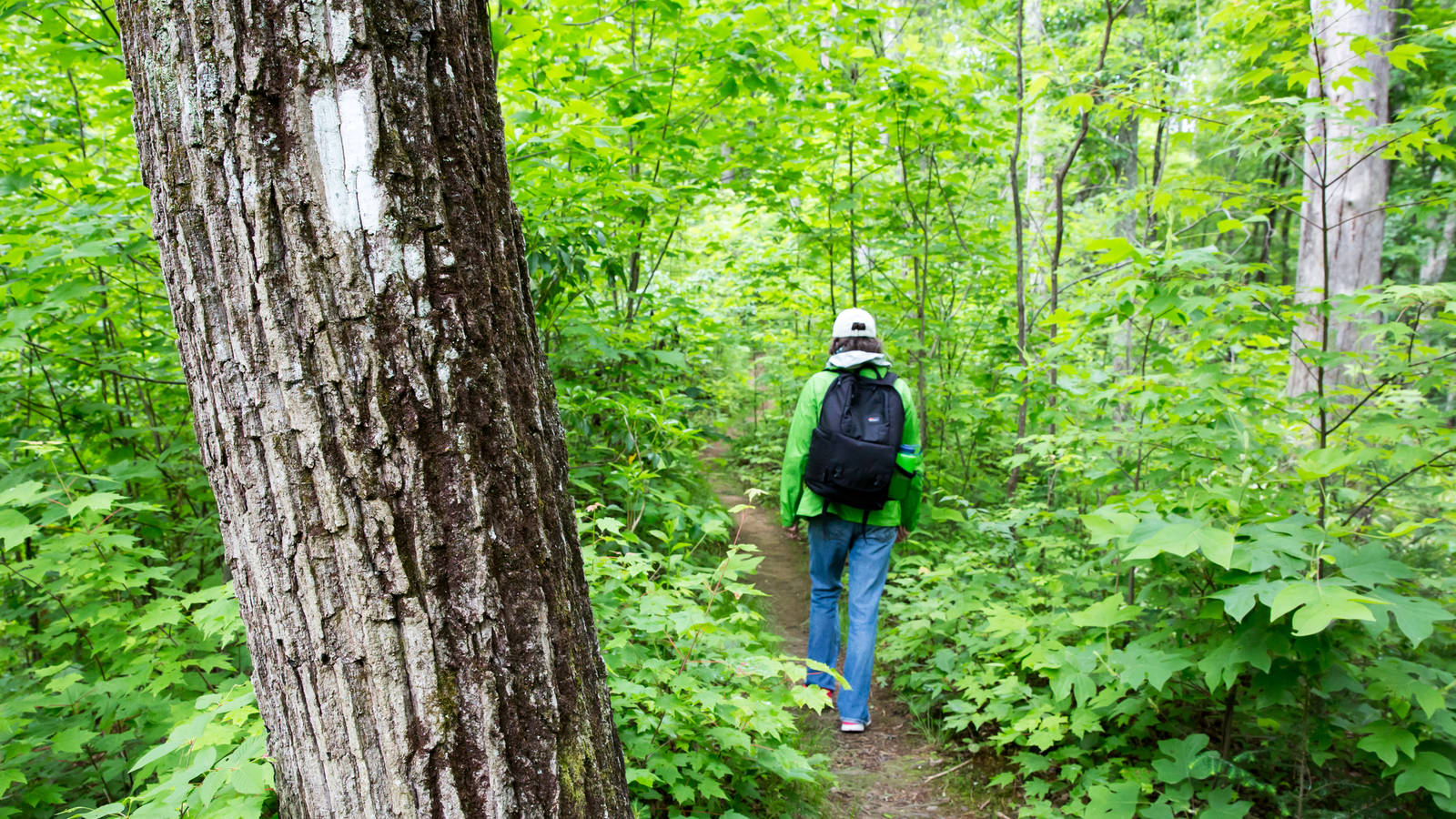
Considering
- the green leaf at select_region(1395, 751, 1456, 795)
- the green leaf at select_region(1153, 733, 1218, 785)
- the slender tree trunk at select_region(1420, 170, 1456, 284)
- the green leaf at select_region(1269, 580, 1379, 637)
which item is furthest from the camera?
the slender tree trunk at select_region(1420, 170, 1456, 284)

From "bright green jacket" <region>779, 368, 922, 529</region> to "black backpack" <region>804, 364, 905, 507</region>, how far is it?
6cm

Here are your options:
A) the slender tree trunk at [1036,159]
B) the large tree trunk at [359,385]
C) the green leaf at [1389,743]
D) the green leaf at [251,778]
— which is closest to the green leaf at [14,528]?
the green leaf at [251,778]

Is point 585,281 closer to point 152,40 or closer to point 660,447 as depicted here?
point 660,447

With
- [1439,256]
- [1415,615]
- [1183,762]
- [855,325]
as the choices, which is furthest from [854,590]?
[1439,256]

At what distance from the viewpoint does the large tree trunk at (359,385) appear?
1.09 m

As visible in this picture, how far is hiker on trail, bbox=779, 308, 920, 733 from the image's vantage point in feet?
12.8

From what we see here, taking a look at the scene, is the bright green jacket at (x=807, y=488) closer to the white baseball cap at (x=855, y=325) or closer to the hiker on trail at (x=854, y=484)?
the hiker on trail at (x=854, y=484)

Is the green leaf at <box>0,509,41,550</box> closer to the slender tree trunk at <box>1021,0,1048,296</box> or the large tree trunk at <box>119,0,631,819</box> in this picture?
the large tree trunk at <box>119,0,631,819</box>

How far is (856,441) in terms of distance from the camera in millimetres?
3893

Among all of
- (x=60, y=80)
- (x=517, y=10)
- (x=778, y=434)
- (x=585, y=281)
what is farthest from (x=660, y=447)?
(x=778, y=434)

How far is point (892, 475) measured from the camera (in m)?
3.89

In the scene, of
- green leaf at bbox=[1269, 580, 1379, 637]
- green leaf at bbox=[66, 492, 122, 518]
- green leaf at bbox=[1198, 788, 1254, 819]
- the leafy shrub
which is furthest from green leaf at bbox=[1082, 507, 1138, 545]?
green leaf at bbox=[66, 492, 122, 518]

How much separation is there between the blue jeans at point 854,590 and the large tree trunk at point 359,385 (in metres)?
3.00

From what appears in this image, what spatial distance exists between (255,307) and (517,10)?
3.15 m
